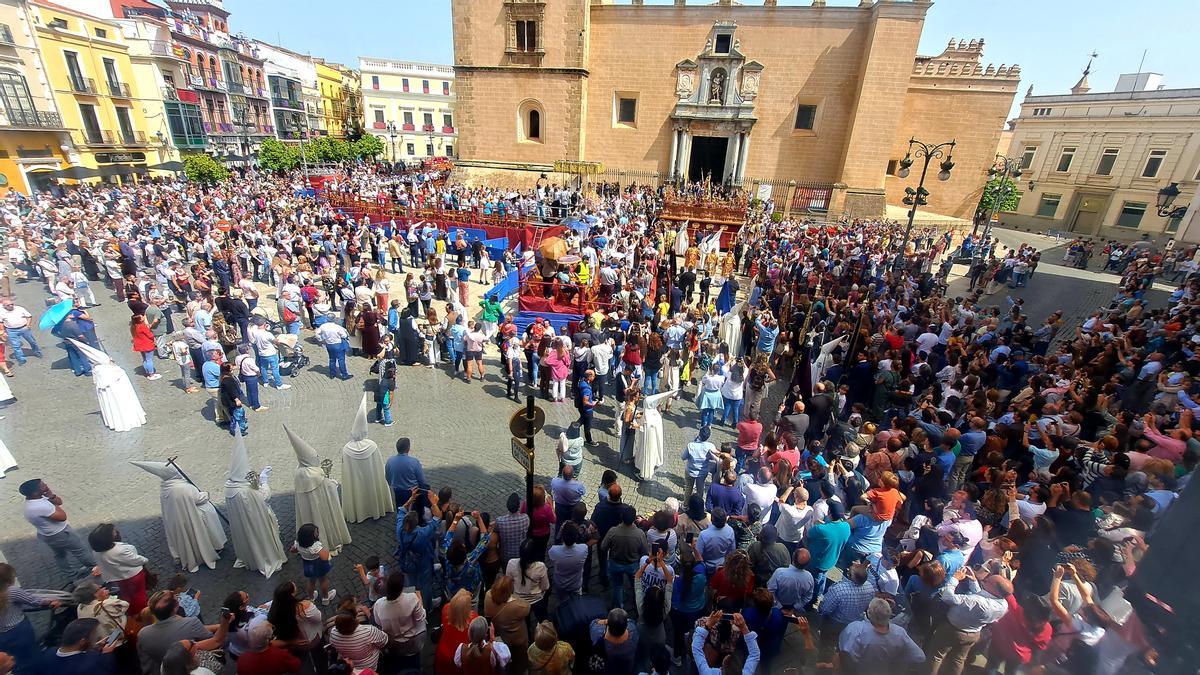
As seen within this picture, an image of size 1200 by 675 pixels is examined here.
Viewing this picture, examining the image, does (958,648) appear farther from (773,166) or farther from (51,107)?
(51,107)

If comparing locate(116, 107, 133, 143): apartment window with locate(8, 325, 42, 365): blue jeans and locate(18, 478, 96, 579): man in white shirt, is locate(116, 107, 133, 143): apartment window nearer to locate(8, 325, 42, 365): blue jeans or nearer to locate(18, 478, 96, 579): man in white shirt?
locate(8, 325, 42, 365): blue jeans

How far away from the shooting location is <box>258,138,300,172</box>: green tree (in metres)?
38.9

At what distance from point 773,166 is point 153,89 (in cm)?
4134

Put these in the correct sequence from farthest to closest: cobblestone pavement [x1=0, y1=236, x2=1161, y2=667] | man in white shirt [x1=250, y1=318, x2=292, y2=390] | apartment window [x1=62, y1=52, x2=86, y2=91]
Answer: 1. apartment window [x1=62, y1=52, x2=86, y2=91]
2. man in white shirt [x1=250, y1=318, x2=292, y2=390]
3. cobblestone pavement [x1=0, y1=236, x2=1161, y2=667]

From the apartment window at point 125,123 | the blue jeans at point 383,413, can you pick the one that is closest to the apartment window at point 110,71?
the apartment window at point 125,123

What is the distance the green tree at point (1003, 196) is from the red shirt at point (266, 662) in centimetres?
4080

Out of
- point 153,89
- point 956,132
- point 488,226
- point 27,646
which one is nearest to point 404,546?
point 27,646

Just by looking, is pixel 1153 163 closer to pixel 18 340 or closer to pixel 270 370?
pixel 270 370

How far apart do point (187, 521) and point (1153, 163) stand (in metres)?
50.4

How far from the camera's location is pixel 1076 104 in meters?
37.0

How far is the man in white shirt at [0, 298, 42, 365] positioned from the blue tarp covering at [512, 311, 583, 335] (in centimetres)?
935

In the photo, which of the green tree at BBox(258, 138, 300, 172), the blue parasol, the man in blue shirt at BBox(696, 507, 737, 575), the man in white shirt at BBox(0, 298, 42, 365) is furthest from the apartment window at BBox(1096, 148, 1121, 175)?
the green tree at BBox(258, 138, 300, 172)

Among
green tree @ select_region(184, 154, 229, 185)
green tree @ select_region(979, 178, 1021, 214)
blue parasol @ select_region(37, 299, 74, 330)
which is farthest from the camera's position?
green tree @ select_region(979, 178, 1021, 214)

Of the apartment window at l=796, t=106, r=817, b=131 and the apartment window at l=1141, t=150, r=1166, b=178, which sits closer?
the apartment window at l=796, t=106, r=817, b=131
